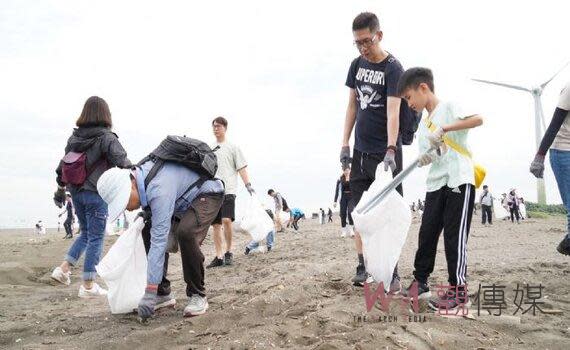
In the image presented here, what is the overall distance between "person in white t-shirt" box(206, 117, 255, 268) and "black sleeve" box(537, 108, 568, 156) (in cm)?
382

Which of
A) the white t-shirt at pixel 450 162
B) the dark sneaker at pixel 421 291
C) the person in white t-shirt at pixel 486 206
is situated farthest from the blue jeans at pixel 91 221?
the person in white t-shirt at pixel 486 206

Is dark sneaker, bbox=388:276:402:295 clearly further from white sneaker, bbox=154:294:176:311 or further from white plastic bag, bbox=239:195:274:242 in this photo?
A: white plastic bag, bbox=239:195:274:242

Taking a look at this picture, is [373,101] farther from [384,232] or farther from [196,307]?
[196,307]

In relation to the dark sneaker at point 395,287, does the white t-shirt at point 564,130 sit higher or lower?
higher

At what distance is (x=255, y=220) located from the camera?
22.5 ft

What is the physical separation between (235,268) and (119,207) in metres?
3.06

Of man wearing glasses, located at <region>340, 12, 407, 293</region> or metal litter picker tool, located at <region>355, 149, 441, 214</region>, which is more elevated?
man wearing glasses, located at <region>340, 12, 407, 293</region>

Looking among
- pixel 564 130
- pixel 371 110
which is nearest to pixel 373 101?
pixel 371 110

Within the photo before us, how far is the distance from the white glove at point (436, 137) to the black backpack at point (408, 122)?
2.00 ft

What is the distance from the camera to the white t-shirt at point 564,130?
3477 millimetres

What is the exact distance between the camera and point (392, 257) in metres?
3.08

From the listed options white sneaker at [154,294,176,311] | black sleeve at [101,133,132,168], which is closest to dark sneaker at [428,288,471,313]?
white sneaker at [154,294,176,311]

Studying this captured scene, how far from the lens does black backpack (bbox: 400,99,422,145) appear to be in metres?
3.66

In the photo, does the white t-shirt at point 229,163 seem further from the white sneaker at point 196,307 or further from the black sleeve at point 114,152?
the white sneaker at point 196,307
